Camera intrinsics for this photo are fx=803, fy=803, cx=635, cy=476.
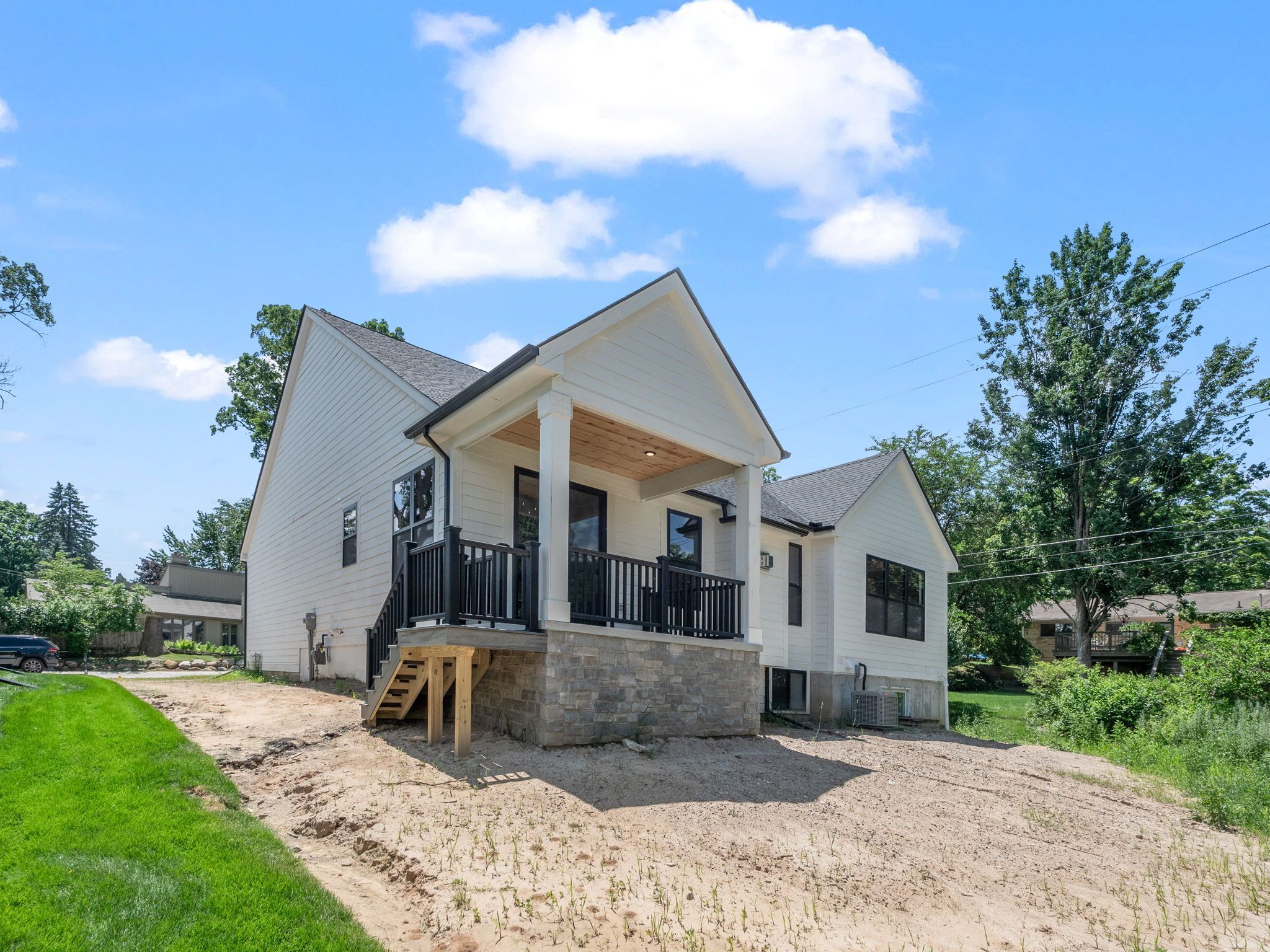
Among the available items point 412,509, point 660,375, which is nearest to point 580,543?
point 412,509

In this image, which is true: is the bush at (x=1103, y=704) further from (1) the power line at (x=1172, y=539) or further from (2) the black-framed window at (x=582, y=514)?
(2) the black-framed window at (x=582, y=514)

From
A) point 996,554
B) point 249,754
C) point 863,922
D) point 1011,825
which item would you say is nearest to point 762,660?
point 1011,825

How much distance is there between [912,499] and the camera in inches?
749

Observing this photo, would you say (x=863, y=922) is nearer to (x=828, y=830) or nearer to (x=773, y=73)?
(x=828, y=830)

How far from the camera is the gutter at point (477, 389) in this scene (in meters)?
9.16

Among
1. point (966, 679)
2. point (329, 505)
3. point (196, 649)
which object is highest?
point (329, 505)

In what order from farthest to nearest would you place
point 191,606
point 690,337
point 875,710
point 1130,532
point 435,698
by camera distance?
point 191,606, point 1130,532, point 875,710, point 690,337, point 435,698

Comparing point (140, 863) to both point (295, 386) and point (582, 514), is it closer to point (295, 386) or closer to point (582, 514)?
point (582, 514)

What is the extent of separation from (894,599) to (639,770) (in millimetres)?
11728

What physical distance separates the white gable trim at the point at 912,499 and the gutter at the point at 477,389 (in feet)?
29.7

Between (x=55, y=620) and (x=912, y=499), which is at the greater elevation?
(x=912, y=499)

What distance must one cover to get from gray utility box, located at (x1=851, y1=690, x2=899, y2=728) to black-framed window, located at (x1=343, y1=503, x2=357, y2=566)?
31.9 feet

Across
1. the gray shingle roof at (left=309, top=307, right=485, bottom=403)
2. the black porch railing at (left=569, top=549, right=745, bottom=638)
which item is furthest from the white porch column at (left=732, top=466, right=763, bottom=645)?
the gray shingle roof at (left=309, top=307, right=485, bottom=403)

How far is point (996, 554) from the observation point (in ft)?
99.6
